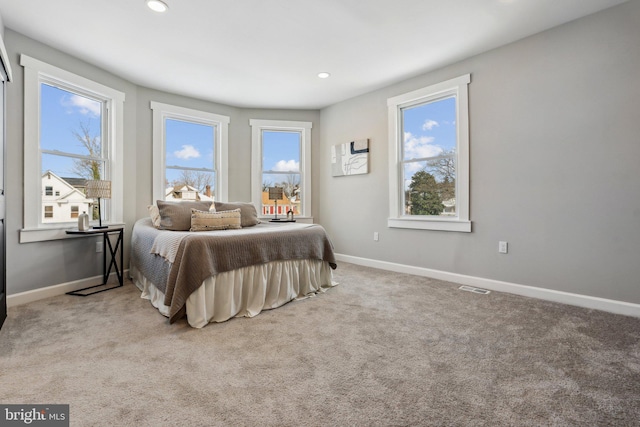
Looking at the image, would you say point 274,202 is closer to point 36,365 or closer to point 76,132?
point 76,132

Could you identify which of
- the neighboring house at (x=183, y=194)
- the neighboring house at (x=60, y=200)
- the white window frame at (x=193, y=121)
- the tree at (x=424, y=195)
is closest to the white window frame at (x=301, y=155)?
the white window frame at (x=193, y=121)

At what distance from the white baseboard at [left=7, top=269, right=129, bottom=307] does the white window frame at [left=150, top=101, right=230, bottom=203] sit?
1198 millimetres

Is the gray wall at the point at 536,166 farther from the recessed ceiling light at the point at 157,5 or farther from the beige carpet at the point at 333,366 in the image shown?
the recessed ceiling light at the point at 157,5

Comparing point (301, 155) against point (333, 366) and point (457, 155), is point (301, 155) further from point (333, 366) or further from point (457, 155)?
point (333, 366)

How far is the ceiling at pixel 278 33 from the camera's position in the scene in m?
2.49

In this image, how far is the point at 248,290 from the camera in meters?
2.60

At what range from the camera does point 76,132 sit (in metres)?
3.37

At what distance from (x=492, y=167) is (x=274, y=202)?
3166 mm

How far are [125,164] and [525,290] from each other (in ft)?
15.5

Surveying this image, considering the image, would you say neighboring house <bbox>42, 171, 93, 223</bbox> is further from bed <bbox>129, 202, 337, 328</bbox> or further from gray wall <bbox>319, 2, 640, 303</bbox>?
gray wall <bbox>319, 2, 640, 303</bbox>

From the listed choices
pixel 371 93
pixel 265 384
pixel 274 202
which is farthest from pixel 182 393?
pixel 371 93

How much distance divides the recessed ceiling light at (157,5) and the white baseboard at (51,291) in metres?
2.79

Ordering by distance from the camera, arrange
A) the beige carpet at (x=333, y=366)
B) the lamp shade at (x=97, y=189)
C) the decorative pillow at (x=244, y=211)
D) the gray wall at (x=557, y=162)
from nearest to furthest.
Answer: the beige carpet at (x=333, y=366), the gray wall at (x=557, y=162), the lamp shade at (x=97, y=189), the decorative pillow at (x=244, y=211)

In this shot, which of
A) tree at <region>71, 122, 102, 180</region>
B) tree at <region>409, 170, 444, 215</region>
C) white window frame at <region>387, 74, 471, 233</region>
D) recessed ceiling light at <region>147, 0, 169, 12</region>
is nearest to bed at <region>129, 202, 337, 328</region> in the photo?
tree at <region>71, 122, 102, 180</region>
